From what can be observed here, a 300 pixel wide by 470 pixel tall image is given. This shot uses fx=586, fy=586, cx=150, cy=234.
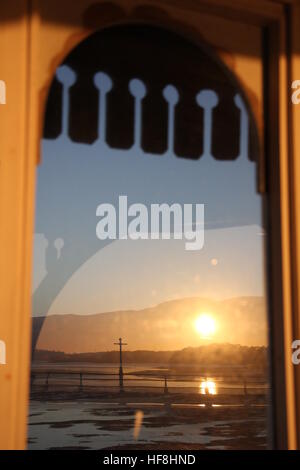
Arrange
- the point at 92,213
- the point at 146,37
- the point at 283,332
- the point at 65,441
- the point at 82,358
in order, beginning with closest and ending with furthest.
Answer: the point at 283,332 < the point at 146,37 < the point at 92,213 < the point at 65,441 < the point at 82,358

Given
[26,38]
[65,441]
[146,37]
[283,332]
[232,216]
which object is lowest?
[65,441]

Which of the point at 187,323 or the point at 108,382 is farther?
the point at 108,382

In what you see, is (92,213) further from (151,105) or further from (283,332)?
(283,332)

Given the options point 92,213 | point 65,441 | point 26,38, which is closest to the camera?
point 26,38

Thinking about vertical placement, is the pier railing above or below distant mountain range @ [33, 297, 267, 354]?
above

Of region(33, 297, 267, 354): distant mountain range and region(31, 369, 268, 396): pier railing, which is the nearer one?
region(33, 297, 267, 354): distant mountain range

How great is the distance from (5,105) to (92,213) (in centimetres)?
69

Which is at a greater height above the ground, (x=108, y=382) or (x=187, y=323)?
(x=108, y=382)

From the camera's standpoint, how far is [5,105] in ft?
3.79

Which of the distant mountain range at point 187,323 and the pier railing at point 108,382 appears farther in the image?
the pier railing at point 108,382

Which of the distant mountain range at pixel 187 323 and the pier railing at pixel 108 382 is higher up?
the pier railing at pixel 108 382

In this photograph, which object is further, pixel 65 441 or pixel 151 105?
pixel 65 441
